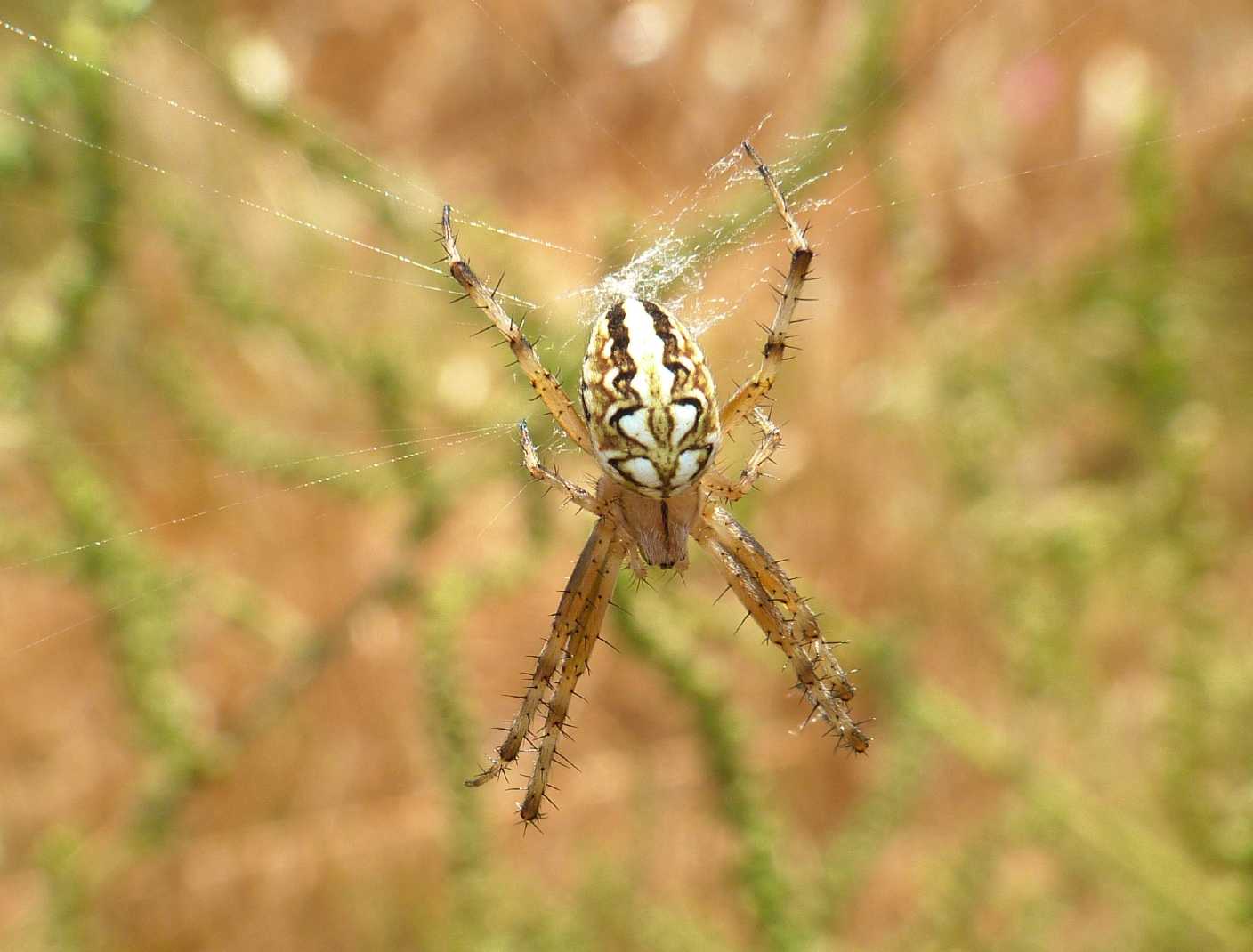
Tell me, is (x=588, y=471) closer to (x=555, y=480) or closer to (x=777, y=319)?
(x=555, y=480)

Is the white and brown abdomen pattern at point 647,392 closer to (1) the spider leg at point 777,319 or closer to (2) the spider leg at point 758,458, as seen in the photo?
(1) the spider leg at point 777,319

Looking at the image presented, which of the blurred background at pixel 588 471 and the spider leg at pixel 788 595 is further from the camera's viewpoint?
the spider leg at pixel 788 595

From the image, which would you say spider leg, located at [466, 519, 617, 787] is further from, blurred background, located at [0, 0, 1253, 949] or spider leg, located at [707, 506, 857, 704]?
spider leg, located at [707, 506, 857, 704]

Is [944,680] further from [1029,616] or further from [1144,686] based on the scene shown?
[1029,616]

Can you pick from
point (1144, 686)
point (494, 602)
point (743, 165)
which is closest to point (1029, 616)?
point (743, 165)

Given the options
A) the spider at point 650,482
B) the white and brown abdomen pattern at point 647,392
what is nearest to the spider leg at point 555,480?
the spider at point 650,482

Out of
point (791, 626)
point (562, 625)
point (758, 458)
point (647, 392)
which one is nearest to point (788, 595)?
point (791, 626)

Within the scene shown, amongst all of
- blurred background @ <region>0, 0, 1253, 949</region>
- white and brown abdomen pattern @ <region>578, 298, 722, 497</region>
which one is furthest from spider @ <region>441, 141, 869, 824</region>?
blurred background @ <region>0, 0, 1253, 949</region>

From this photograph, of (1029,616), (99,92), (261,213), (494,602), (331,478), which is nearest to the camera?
(99,92)
